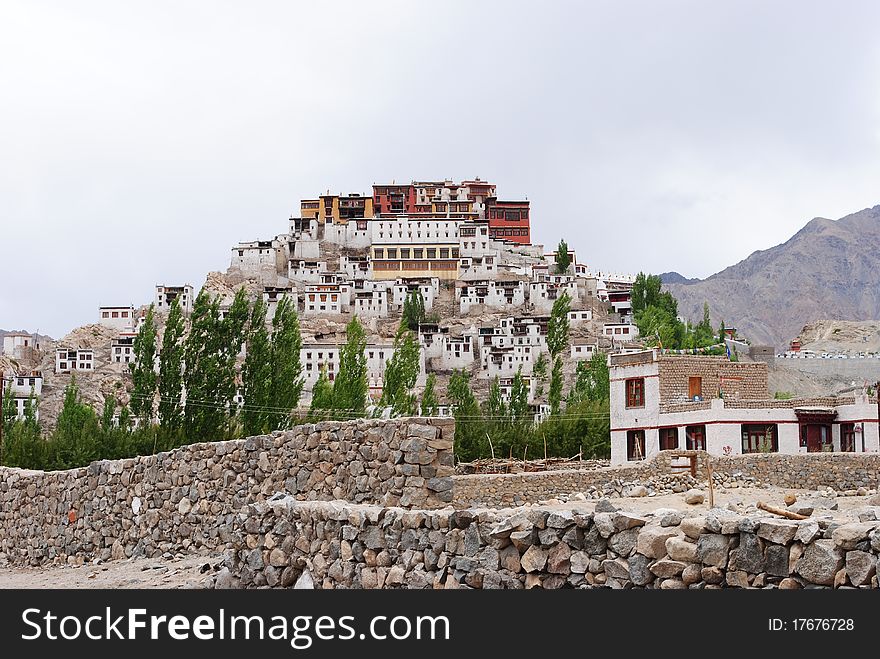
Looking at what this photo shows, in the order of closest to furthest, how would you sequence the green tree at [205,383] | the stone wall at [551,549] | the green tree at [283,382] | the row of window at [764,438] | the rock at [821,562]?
the rock at [821,562], the stone wall at [551,549], the green tree at [205,383], the row of window at [764,438], the green tree at [283,382]

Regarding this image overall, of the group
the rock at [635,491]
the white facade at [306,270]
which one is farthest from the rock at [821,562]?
the white facade at [306,270]

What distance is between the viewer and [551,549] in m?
5.70

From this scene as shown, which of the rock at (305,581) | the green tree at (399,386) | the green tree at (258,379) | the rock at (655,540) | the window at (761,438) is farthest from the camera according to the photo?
the green tree at (399,386)

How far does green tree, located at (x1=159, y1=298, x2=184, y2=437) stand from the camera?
3150 cm

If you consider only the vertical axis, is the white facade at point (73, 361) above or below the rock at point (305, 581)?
above

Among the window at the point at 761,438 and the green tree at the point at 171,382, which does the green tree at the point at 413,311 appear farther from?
the window at the point at 761,438

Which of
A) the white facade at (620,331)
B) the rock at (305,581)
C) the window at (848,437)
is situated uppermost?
the white facade at (620,331)

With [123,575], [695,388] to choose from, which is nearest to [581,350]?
[695,388]

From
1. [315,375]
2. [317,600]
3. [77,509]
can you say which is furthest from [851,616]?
[315,375]

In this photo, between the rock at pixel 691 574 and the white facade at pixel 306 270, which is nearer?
the rock at pixel 691 574

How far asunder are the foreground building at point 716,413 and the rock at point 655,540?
91.1 feet

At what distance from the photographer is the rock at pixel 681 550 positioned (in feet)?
16.4

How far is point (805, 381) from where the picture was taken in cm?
8425

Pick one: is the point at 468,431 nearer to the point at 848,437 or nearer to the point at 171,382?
the point at 171,382
